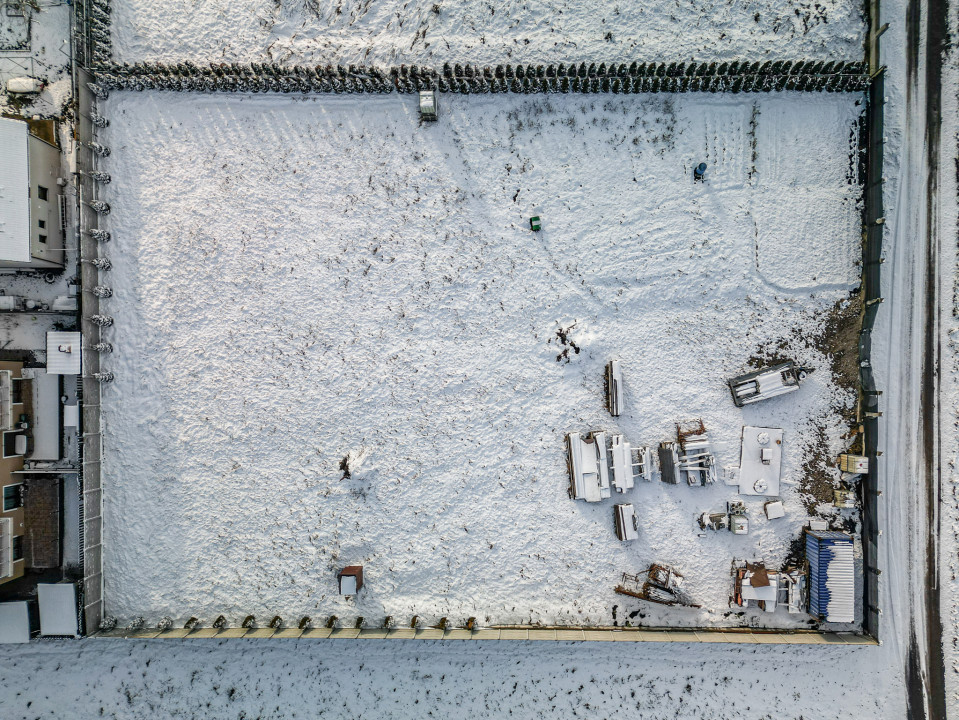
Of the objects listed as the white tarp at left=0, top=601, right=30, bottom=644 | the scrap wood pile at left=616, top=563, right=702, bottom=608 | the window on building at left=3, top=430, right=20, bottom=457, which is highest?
the window on building at left=3, top=430, right=20, bottom=457

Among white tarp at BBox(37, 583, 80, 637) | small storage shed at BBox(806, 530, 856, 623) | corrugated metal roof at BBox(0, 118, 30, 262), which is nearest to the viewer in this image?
corrugated metal roof at BBox(0, 118, 30, 262)

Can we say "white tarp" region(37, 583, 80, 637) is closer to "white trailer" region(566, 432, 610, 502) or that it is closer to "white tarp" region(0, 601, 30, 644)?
"white tarp" region(0, 601, 30, 644)

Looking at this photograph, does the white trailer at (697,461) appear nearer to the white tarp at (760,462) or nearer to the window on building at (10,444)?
the white tarp at (760,462)

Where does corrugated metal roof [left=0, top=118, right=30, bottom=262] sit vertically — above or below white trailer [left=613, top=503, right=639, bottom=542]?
above

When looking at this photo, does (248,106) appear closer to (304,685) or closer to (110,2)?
(110,2)

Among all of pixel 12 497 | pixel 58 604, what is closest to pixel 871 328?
pixel 58 604

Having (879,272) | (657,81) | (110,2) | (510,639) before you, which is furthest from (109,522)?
(879,272)

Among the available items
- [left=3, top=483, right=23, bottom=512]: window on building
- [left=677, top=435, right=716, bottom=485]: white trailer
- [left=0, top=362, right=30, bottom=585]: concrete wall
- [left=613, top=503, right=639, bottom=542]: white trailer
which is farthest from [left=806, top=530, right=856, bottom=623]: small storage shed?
[left=3, top=483, right=23, bottom=512]: window on building

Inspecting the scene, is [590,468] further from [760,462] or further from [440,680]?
[440,680]
